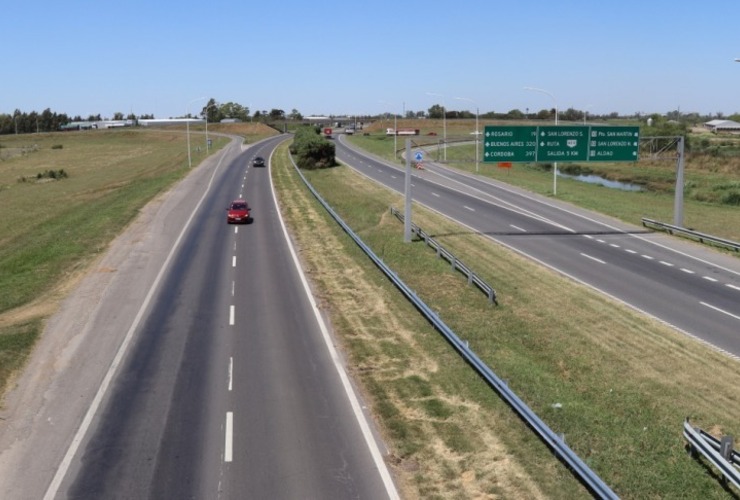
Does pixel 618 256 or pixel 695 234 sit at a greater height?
pixel 695 234

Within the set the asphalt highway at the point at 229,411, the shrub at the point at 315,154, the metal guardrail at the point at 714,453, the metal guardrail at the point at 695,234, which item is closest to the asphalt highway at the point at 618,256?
the metal guardrail at the point at 695,234

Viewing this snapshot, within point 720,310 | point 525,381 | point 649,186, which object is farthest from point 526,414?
point 649,186

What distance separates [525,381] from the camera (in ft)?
59.0

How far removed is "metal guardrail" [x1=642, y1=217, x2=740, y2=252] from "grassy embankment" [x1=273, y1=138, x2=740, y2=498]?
38.1 feet

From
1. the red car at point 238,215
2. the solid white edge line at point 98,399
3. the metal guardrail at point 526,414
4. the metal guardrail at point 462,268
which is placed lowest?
the solid white edge line at point 98,399

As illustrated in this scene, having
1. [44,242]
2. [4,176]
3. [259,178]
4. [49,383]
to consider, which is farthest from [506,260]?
[4,176]

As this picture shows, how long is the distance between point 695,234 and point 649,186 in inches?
1969

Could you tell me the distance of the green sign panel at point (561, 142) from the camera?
42125 millimetres

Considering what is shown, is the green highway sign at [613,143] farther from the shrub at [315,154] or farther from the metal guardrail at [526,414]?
the shrub at [315,154]

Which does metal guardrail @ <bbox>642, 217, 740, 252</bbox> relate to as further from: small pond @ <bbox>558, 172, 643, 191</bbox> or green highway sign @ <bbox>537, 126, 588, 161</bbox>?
small pond @ <bbox>558, 172, 643, 191</bbox>

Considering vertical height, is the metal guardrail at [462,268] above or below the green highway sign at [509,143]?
below

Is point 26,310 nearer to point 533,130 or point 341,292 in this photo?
point 341,292

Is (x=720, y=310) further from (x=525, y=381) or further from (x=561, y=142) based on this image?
(x=561, y=142)

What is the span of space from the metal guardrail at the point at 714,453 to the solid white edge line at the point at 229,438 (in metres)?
9.23
